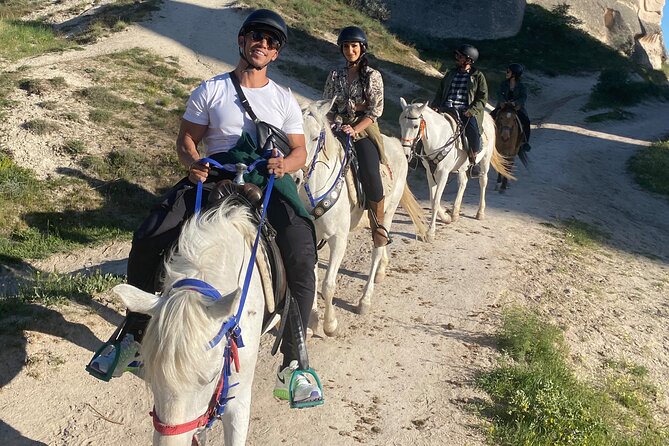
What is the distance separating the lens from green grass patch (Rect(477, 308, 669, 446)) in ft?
13.9

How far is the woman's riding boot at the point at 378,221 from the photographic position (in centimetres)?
599

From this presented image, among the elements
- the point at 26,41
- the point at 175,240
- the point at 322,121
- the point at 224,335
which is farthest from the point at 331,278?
the point at 26,41

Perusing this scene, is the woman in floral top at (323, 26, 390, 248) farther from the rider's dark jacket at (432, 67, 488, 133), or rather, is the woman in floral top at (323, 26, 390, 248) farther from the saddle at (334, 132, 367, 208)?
the rider's dark jacket at (432, 67, 488, 133)

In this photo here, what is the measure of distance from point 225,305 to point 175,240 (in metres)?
0.96

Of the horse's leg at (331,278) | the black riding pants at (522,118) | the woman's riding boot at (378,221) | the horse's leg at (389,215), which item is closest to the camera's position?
the horse's leg at (331,278)

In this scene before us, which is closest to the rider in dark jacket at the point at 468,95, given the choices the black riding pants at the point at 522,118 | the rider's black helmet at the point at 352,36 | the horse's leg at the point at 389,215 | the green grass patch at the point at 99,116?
the horse's leg at the point at 389,215

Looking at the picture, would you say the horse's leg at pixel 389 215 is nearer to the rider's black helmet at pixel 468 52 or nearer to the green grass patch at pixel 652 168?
the rider's black helmet at pixel 468 52

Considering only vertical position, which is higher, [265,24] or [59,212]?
[265,24]

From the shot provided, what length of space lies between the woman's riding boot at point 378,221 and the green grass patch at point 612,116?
70.2ft

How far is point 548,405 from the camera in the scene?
441cm

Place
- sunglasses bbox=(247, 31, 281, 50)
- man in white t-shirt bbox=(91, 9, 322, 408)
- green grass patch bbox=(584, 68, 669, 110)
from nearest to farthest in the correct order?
man in white t-shirt bbox=(91, 9, 322, 408) → sunglasses bbox=(247, 31, 281, 50) → green grass patch bbox=(584, 68, 669, 110)

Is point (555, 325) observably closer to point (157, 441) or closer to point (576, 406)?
point (576, 406)

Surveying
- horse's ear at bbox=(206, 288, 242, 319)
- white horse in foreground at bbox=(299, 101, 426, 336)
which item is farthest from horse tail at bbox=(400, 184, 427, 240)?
horse's ear at bbox=(206, 288, 242, 319)

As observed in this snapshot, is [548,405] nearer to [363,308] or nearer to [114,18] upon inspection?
[363,308]
